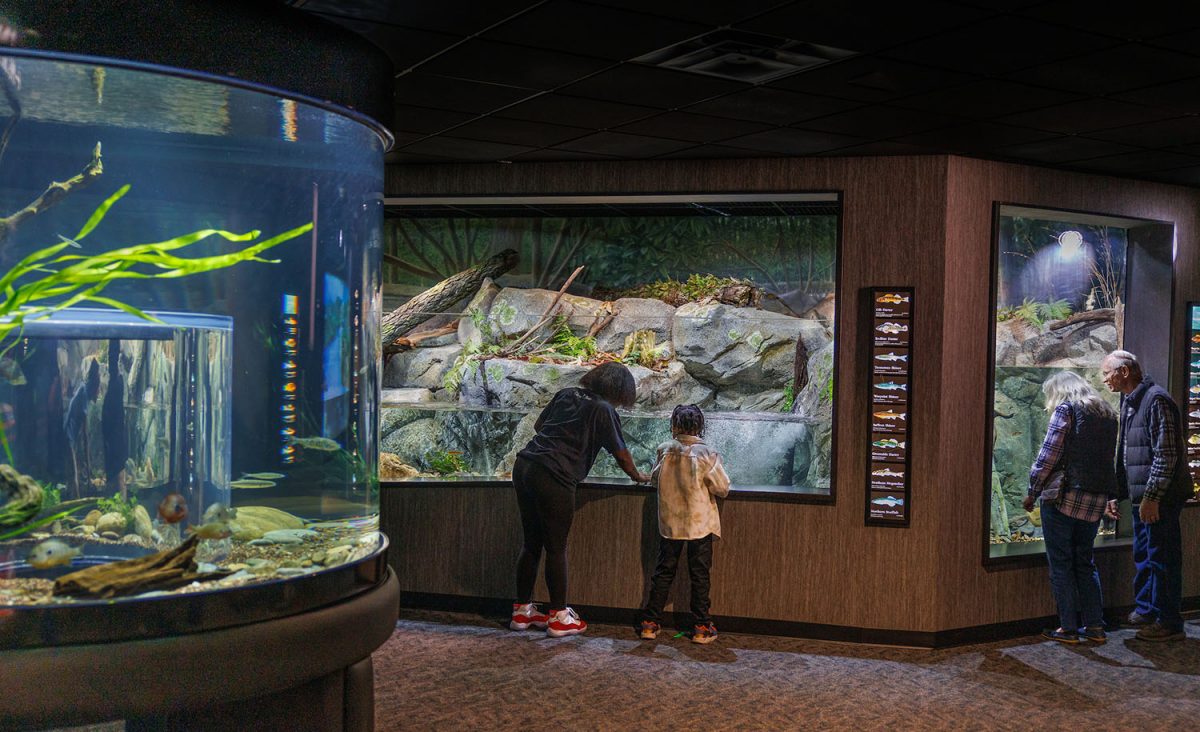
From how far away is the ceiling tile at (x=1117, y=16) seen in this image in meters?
3.10

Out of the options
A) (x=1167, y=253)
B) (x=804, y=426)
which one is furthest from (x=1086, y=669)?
(x=1167, y=253)

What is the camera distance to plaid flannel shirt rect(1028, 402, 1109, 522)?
531 cm


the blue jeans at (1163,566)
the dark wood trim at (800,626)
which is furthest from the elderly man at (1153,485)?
the dark wood trim at (800,626)

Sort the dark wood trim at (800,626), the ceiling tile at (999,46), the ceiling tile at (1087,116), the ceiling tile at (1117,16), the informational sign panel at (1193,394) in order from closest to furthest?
the ceiling tile at (1117,16) → the ceiling tile at (999,46) → the ceiling tile at (1087,116) → the dark wood trim at (800,626) → the informational sign panel at (1193,394)

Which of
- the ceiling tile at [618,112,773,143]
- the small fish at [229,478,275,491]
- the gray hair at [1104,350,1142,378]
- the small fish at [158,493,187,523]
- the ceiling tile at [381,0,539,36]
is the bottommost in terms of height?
the small fish at [158,493,187,523]

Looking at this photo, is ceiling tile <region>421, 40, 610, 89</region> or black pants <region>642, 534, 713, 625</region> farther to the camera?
black pants <region>642, 534, 713, 625</region>

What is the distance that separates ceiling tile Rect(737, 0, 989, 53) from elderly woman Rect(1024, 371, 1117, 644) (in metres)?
2.71

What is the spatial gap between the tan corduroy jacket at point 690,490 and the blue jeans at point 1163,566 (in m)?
2.41

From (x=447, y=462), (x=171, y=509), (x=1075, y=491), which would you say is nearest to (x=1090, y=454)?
(x=1075, y=491)

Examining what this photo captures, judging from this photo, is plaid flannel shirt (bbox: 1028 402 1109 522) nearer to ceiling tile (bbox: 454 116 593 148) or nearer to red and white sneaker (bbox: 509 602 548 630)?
red and white sneaker (bbox: 509 602 548 630)

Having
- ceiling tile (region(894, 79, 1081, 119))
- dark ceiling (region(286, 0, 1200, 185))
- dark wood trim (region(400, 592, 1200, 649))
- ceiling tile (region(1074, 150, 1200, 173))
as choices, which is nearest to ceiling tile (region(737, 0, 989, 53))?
dark ceiling (region(286, 0, 1200, 185))

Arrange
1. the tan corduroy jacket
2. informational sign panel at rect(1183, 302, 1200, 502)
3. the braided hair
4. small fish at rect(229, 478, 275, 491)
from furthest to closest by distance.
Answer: informational sign panel at rect(1183, 302, 1200, 502) → the braided hair → the tan corduroy jacket → small fish at rect(229, 478, 275, 491)

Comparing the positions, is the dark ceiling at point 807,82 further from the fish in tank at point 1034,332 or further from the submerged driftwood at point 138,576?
the submerged driftwood at point 138,576

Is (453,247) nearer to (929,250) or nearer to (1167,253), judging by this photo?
(929,250)
